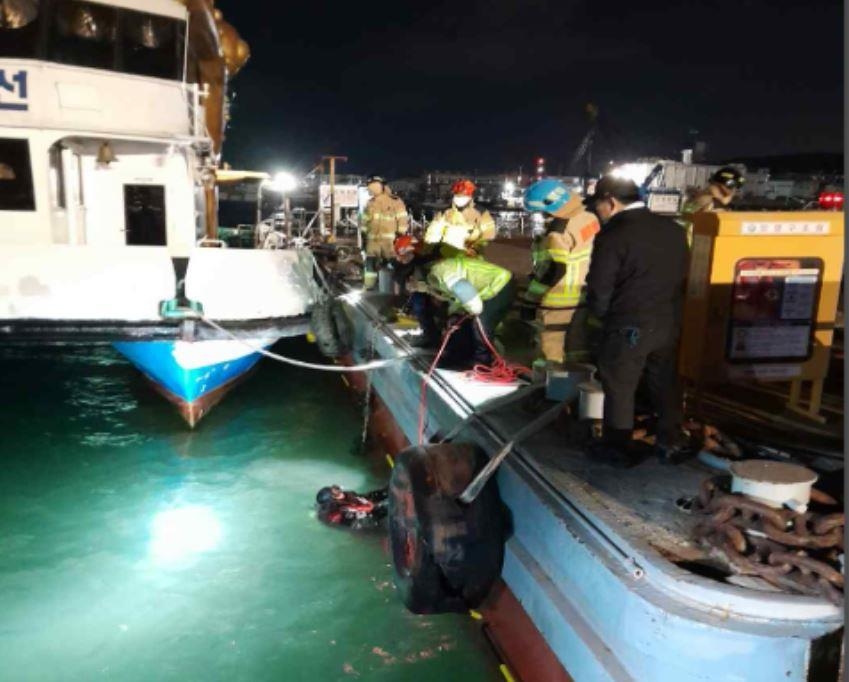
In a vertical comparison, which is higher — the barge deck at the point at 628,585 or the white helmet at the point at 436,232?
the white helmet at the point at 436,232

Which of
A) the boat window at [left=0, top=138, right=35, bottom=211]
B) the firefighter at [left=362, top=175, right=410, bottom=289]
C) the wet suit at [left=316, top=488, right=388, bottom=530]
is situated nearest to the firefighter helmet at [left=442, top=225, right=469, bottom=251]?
the firefighter at [left=362, top=175, right=410, bottom=289]

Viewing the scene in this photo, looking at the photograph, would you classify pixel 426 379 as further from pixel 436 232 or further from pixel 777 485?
pixel 777 485

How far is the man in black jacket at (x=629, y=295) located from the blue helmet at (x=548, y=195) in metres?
1.31

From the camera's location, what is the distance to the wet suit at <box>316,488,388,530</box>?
6195mm

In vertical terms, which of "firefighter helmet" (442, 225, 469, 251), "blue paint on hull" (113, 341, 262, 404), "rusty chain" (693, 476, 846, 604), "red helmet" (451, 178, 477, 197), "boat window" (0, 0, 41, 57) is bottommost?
"blue paint on hull" (113, 341, 262, 404)

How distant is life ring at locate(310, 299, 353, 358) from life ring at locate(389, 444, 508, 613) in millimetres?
4882

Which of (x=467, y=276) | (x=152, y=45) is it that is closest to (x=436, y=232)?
(x=467, y=276)

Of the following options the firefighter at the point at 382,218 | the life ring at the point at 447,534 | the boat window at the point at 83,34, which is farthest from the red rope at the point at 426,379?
the boat window at the point at 83,34

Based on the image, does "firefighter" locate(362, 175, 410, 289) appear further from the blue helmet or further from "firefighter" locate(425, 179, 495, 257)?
the blue helmet

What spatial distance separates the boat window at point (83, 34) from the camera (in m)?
8.37

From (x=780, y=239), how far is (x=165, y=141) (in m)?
Answer: 7.03

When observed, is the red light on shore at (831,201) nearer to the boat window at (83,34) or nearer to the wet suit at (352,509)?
the wet suit at (352,509)

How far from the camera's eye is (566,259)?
5234 millimetres

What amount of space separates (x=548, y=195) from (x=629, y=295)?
1746mm
